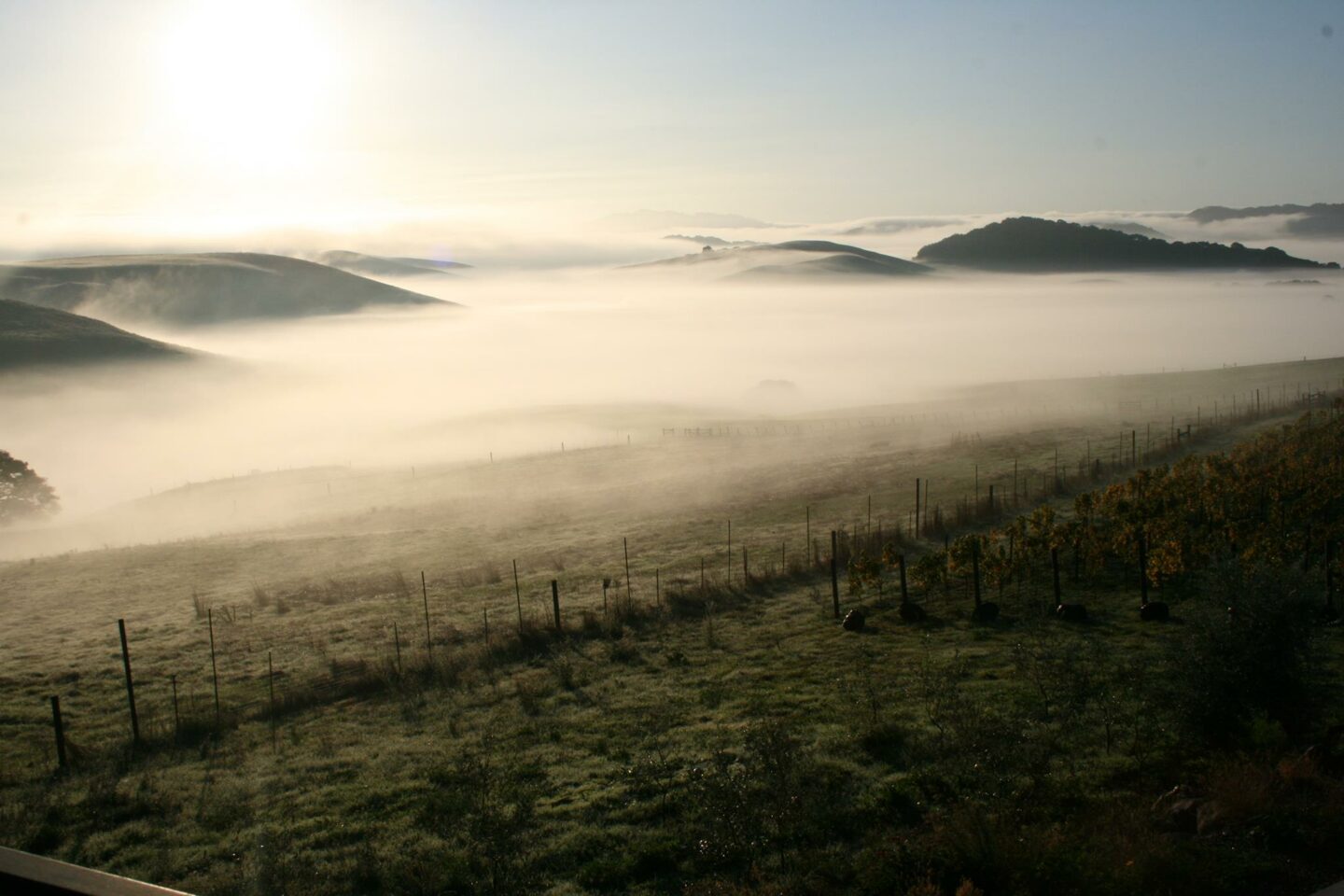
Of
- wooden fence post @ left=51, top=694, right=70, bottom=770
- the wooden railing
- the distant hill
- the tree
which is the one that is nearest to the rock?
the wooden railing

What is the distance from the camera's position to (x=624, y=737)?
18656mm

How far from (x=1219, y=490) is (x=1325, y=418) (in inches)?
939

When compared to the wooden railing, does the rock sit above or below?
below

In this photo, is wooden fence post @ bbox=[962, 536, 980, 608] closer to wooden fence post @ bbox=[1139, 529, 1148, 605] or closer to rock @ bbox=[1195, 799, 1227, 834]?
wooden fence post @ bbox=[1139, 529, 1148, 605]

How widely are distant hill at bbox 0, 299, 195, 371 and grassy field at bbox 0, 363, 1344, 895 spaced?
117781 mm

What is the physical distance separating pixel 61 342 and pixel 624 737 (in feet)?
516

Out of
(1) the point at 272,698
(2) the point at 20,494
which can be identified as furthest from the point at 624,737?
(2) the point at 20,494

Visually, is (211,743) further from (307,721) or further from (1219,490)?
(1219,490)

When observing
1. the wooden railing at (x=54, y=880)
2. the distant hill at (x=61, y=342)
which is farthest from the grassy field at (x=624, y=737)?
the distant hill at (x=61, y=342)

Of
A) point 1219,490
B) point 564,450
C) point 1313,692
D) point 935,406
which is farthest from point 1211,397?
point 1313,692

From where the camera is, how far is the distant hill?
463 ft

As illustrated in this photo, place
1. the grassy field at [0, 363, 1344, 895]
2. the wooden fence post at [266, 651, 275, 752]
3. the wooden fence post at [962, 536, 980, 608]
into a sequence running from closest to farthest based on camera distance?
the grassy field at [0, 363, 1344, 895]
the wooden fence post at [266, 651, 275, 752]
the wooden fence post at [962, 536, 980, 608]

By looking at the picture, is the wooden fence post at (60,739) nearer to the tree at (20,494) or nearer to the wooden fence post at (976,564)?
the wooden fence post at (976,564)

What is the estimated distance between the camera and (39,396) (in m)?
134
